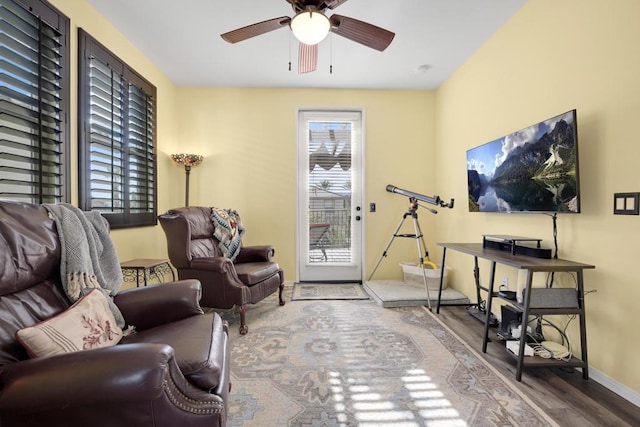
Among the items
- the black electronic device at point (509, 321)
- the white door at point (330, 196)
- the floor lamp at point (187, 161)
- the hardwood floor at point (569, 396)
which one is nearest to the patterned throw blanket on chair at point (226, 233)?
the floor lamp at point (187, 161)

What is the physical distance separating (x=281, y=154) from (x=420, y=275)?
2.33m

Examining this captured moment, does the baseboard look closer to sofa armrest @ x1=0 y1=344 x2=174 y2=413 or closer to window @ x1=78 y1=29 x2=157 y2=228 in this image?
sofa armrest @ x1=0 y1=344 x2=174 y2=413

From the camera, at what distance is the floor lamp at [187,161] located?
3.60m

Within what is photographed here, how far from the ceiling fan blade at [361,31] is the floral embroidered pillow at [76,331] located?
2052mm

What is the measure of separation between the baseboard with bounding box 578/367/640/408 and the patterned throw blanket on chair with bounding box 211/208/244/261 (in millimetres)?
2960

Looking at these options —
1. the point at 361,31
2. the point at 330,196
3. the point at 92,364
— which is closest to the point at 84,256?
the point at 92,364

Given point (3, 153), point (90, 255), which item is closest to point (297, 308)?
point (90, 255)

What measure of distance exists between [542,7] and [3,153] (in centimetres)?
366

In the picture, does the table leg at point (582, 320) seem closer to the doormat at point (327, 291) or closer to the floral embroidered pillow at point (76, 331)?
the doormat at point (327, 291)

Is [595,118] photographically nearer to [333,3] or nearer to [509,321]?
[509,321]

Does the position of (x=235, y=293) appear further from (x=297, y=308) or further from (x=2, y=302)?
(x=2, y=302)

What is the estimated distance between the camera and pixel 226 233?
3.12m

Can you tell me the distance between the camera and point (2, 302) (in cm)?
116

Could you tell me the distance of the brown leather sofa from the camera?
0.87 meters
